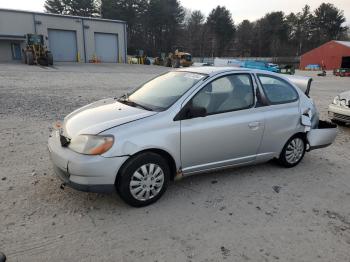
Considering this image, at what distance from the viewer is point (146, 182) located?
12.0 feet

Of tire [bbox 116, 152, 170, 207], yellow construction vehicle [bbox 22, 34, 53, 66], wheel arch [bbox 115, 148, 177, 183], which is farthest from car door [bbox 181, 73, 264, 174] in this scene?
yellow construction vehicle [bbox 22, 34, 53, 66]

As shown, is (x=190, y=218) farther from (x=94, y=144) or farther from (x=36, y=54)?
(x=36, y=54)

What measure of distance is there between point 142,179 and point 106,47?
38.2 meters

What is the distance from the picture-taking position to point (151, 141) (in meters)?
3.58

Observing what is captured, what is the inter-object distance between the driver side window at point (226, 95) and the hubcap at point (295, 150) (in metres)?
1.08

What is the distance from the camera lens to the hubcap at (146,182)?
3.60 metres

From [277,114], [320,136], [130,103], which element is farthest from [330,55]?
[130,103]

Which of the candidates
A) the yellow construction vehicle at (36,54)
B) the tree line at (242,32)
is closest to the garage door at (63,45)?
the yellow construction vehicle at (36,54)

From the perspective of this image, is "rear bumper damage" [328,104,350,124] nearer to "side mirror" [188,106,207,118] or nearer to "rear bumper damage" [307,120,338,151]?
"rear bumper damage" [307,120,338,151]

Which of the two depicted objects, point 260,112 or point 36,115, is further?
point 36,115

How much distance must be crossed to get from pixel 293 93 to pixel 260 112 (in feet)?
2.98

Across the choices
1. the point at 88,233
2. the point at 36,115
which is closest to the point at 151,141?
the point at 88,233

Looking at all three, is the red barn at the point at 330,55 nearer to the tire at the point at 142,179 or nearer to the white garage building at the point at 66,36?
the white garage building at the point at 66,36

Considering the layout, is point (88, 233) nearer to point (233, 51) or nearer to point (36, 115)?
point (36, 115)
